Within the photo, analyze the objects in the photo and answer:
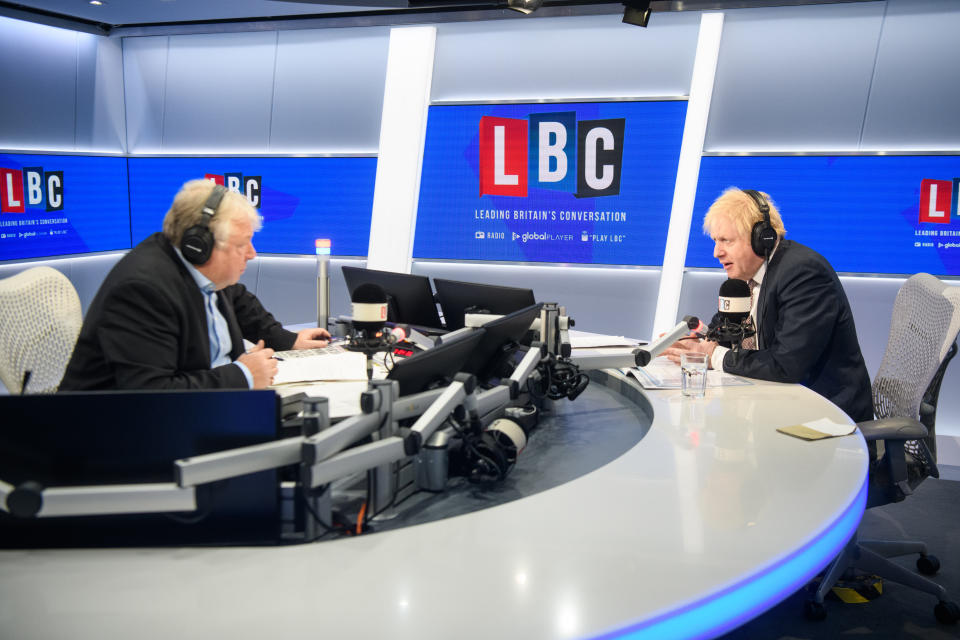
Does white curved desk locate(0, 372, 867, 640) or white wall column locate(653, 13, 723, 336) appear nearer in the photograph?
white curved desk locate(0, 372, 867, 640)

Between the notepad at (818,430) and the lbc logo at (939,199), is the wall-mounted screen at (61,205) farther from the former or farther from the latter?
the lbc logo at (939,199)

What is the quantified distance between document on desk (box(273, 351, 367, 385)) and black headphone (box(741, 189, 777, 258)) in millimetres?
1419

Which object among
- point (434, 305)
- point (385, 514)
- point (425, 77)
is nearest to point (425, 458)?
point (385, 514)

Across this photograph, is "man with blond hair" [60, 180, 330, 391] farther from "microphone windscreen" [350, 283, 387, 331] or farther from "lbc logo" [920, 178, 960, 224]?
"lbc logo" [920, 178, 960, 224]

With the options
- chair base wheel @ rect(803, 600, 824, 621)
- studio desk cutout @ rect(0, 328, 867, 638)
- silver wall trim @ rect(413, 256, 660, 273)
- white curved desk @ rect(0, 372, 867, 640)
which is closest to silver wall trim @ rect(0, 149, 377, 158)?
silver wall trim @ rect(413, 256, 660, 273)

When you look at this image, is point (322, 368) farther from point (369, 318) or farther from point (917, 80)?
point (917, 80)

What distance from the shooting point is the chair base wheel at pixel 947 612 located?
2.49m

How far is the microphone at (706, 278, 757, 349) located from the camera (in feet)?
7.50

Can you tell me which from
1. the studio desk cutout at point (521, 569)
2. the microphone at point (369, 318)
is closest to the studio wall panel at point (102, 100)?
the microphone at point (369, 318)

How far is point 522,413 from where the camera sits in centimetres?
216

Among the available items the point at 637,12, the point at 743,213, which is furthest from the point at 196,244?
the point at 637,12

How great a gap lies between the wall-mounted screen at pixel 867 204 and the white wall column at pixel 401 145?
2019mm

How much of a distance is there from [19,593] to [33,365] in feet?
5.12

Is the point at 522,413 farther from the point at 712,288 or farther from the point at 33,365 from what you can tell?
the point at 712,288
